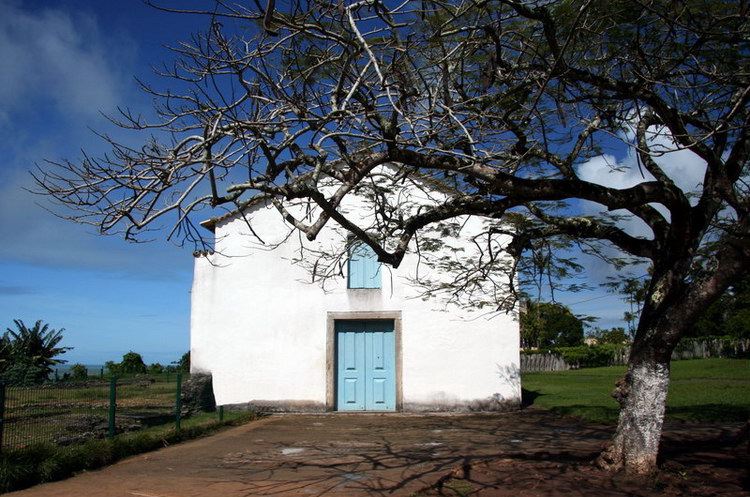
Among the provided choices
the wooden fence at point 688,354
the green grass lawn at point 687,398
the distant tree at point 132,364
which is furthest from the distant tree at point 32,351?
the wooden fence at point 688,354

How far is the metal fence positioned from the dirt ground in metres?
0.95

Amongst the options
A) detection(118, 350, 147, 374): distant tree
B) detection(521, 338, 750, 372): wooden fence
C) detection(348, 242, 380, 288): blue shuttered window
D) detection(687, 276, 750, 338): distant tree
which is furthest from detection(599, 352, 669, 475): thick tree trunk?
detection(521, 338, 750, 372): wooden fence

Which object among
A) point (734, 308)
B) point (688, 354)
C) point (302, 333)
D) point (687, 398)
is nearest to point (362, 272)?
point (302, 333)

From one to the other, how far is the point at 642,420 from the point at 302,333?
29.4ft

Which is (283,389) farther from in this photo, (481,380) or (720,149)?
(720,149)

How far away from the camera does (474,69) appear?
25.2 ft

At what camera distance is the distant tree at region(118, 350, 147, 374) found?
981 inches

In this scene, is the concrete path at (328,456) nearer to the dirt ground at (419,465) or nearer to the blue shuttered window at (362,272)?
the dirt ground at (419,465)

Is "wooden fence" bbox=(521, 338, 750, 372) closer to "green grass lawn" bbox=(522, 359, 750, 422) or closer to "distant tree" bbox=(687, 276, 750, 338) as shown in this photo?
"distant tree" bbox=(687, 276, 750, 338)

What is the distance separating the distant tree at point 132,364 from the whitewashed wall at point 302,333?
12064 millimetres

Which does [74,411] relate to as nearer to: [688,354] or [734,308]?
[734,308]

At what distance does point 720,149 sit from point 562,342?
43536mm

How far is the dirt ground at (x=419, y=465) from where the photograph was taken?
629cm

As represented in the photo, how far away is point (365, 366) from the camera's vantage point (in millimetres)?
14266
